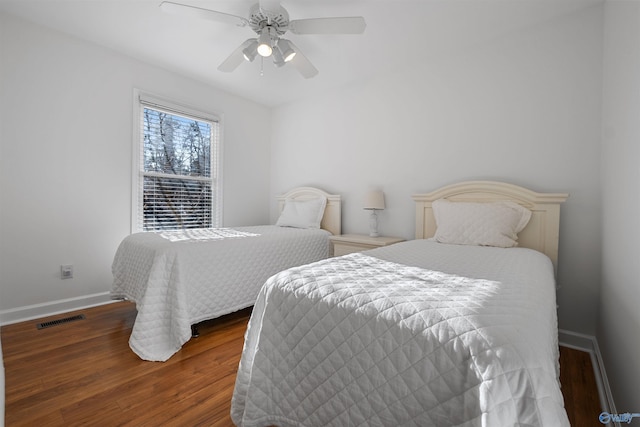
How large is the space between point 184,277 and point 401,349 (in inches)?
64.3

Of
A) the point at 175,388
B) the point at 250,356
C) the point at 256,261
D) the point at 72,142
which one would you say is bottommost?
the point at 175,388

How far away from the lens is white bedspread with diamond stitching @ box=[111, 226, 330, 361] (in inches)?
75.8

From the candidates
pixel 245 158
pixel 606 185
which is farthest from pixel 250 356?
pixel 245 158

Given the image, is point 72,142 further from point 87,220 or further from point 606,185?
point 606,185

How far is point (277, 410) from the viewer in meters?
1.15

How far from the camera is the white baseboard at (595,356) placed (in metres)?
1.48

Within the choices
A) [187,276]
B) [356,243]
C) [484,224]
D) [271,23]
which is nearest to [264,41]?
[271,23]

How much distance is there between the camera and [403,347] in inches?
33.8

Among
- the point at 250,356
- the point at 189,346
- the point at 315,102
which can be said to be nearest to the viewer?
the point at 250,356

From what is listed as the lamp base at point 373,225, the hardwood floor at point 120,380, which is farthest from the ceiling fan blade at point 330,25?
the hardwood floor at point 120,380

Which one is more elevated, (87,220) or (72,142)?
(72,142)

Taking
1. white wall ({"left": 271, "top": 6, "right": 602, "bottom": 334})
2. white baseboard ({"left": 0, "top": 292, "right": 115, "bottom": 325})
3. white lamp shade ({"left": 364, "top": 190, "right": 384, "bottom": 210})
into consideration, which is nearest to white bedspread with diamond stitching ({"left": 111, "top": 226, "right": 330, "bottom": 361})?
white baseboard ({"left": 0, "top": 292, "right": 115, "bottom": 325})

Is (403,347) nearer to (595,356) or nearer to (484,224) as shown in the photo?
(484,224)

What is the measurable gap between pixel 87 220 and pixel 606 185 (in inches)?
158
